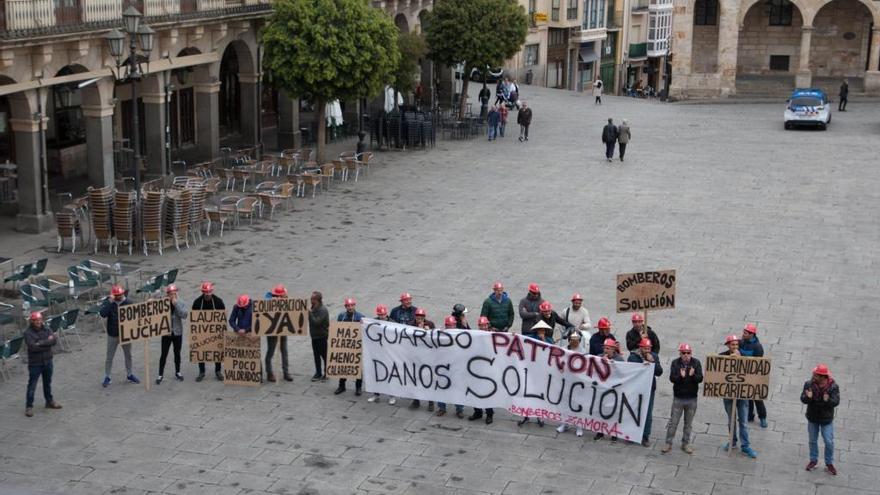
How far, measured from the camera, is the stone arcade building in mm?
60125

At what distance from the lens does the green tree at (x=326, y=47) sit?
112 ft

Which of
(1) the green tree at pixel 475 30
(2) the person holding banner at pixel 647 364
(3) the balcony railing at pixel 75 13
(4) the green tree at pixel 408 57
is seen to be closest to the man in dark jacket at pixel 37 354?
(2) the person holding banner at pixel 647 364

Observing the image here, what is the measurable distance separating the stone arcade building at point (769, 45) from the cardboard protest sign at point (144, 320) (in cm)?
4659

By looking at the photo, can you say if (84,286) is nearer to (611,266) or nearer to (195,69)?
(611,266)

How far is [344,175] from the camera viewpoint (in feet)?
116

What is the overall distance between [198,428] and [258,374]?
5.68ft

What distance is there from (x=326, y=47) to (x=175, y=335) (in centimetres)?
1706

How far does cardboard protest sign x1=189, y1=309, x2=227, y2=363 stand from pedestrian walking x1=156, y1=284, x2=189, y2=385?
0.17 m

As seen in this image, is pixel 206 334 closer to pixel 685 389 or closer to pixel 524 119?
pixel 685 389

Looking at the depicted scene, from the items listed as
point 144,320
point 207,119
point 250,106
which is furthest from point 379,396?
point 250,106

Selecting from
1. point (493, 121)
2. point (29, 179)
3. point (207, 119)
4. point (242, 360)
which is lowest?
point (242, 360)

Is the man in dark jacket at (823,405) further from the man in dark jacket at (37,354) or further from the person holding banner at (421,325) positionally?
the man in dark jacket at (37,354)

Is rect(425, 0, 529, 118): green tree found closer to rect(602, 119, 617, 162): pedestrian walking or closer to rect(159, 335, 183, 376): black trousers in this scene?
rect(602, 119, 617, 162): pedestrian walking

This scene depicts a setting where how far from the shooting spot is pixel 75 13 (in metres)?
28.2
